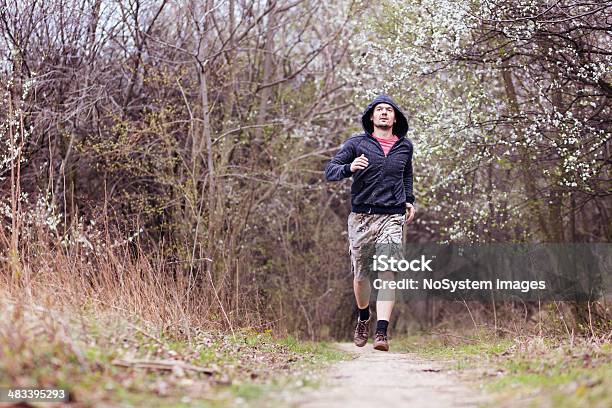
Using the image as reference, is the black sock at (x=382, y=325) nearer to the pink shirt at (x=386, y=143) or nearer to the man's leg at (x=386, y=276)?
the man's leg at (x=386, y=276)

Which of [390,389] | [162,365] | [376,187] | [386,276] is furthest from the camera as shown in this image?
[376,187]

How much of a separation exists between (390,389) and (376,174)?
2949mm

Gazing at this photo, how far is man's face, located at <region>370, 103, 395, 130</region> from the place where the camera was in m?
6.99

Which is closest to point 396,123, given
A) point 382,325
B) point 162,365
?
point 382,325

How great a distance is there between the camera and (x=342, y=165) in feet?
22.7

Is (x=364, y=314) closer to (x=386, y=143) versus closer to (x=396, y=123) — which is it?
→ (x=386, y=143)

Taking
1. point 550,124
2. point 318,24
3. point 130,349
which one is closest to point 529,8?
point 550,124

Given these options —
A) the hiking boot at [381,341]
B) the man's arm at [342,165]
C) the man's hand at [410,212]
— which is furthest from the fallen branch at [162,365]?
the man's hand at [410,212]

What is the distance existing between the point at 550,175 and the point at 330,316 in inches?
283

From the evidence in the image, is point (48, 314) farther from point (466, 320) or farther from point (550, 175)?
point (466, 320)


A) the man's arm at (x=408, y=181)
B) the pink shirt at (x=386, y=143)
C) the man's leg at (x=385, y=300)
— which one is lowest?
the man's leg at (x=385, y=300)

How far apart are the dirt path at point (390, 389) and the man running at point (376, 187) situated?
4.57 feet

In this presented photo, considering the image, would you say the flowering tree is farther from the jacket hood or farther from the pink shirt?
the pink shirt

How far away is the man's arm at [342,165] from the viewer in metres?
6.80
